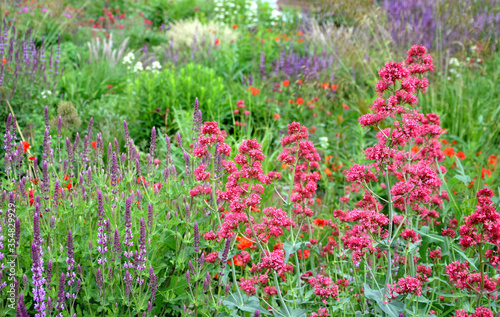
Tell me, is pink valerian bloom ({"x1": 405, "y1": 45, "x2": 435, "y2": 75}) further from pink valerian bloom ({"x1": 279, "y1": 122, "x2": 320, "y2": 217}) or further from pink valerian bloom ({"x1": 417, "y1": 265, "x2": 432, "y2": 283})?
pink valerian bloom ({"x1": 417, "y1": 265, "x2": 432, "y2": 283})

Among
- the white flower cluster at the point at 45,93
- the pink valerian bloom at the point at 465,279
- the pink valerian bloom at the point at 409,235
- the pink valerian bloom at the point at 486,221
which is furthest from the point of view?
the white flower cluster at the point at 45,93

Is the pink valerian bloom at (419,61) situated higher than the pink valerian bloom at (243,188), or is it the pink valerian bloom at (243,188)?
the pink valerian bloom at (419,61)

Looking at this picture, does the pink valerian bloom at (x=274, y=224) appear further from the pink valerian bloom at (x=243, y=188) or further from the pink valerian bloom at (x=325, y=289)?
the pink valerian bloom at (x=325, y=289)

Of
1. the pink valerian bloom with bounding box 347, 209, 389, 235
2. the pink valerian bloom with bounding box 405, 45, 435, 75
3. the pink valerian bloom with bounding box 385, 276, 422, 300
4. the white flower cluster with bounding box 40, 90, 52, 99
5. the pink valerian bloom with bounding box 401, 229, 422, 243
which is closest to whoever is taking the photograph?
the pink valerian bloom with bounding box 385, 276, 422, 300

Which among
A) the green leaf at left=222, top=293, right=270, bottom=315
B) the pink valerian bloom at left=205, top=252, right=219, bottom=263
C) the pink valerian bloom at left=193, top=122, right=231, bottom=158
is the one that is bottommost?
the green leaf at left=222, top=293, right=270, bottom=315

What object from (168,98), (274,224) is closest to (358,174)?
(274,224)

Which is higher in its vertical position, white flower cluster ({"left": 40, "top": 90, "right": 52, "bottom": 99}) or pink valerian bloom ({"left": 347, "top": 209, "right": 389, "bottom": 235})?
white flower cluster ({"left": 40, "top": 90, "right": 52, "bottom": 99})

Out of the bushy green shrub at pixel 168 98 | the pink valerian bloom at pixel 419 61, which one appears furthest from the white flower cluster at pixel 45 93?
the pink valerian bloom at pixel 419 61

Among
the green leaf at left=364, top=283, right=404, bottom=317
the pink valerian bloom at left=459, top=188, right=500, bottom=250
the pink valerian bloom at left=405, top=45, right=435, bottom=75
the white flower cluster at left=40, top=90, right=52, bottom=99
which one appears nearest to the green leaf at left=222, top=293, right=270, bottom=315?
the green leaf at left=364, top=283, right=404, bottom=317

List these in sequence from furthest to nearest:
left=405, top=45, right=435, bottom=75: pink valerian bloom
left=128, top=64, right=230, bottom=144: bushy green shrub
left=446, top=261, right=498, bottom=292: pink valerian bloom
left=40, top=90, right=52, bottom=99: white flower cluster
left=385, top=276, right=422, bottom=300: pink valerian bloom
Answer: left=128, top=64, right=230, bottom=144: bushy green shrub < left=40, top=90, right=52, bottom=99: white flower cluster < left=405, top=45, right=435, bottom=75: pink valerian bloom < left=385, top=276, right=422, bottom=300: pink valerian bloom < left=446, top=261, right=498, bottom=292: pink valerian bloom

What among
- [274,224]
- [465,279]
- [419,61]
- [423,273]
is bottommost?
[423,273]

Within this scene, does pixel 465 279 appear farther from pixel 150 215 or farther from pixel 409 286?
pixel 150 215

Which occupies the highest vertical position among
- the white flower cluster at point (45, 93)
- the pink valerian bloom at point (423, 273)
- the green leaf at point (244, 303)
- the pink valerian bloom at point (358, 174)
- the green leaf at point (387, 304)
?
the pink valerian bloom at point (358, 174)

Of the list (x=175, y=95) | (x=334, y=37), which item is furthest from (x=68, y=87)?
(x=334, y=37)
